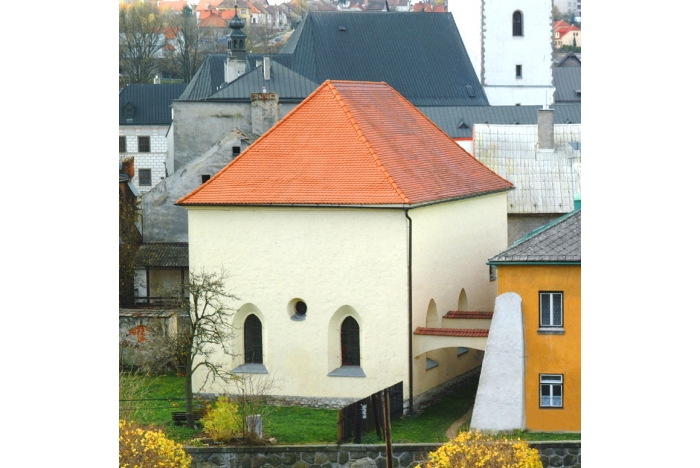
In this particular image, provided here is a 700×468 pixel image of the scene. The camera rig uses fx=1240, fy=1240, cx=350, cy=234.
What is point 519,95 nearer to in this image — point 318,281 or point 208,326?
point 318,281

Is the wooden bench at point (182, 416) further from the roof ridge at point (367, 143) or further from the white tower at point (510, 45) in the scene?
the white tower at point (510, 45)

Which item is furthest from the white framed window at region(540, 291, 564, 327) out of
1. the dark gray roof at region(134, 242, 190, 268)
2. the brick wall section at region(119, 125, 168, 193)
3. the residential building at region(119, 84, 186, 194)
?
the residential building at region(119, 84, 186, 194)

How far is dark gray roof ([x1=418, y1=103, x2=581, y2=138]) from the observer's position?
4903cm

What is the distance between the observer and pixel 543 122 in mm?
37031

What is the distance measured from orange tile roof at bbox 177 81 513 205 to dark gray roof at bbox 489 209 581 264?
8.18 feet

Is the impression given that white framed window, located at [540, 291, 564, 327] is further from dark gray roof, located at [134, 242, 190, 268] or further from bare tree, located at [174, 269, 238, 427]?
dark gray roof, located at [134, 242, 190, 268]

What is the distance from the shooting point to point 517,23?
63.5m

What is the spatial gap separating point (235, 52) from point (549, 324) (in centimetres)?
3998

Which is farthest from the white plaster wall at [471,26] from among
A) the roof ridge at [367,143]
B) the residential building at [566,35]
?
the roof ridge at [367,143]

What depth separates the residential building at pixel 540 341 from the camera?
2245 centimetres

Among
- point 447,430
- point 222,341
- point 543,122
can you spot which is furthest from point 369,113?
point 543,122
